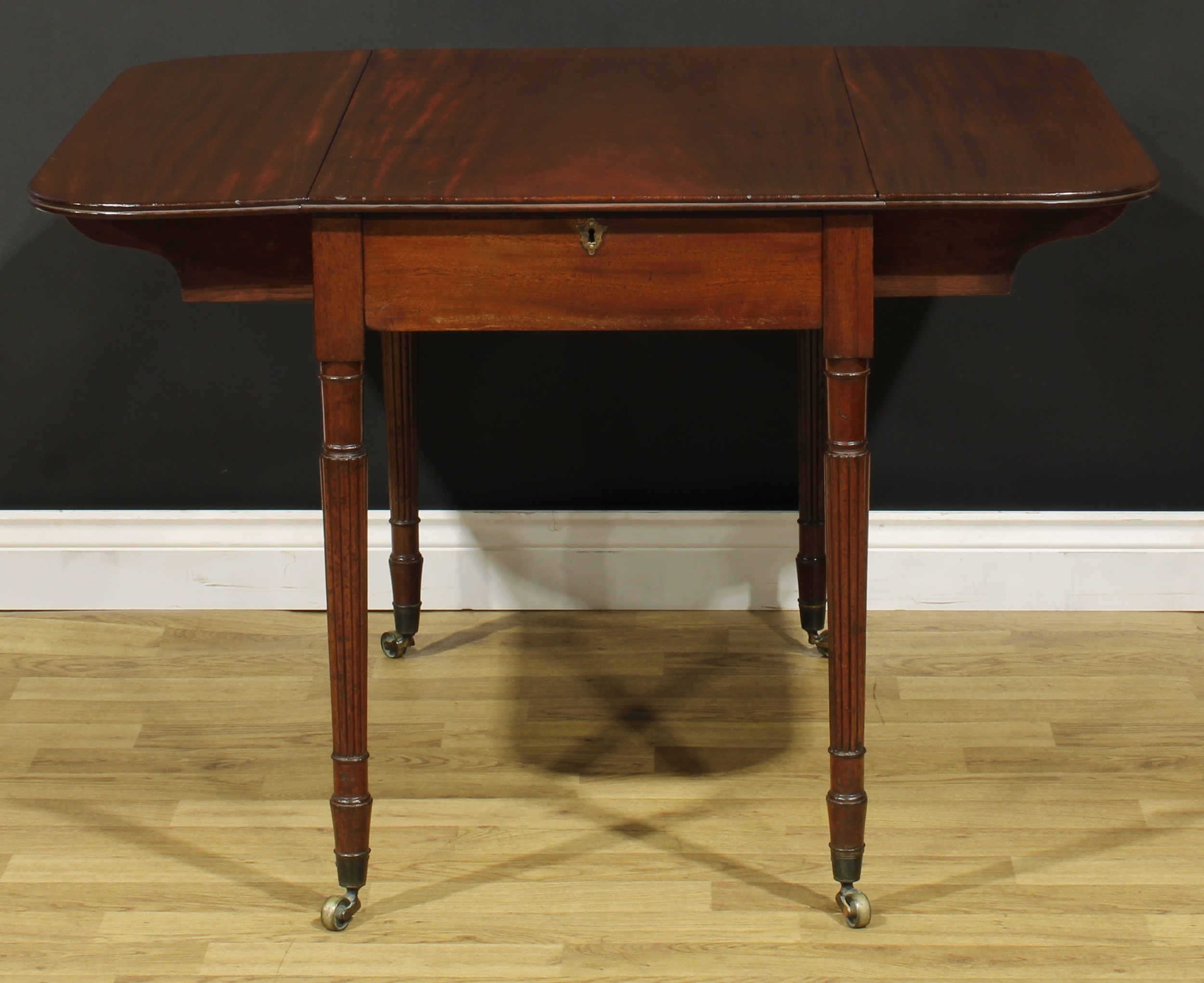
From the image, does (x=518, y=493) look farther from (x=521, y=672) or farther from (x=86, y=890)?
(x=86, y=890)

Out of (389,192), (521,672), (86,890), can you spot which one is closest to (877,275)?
(389,192)

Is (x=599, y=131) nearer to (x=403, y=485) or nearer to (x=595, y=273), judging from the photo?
(x=595, y=273)

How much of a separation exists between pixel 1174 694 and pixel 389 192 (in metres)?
1.45

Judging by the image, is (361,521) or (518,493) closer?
(361,521)

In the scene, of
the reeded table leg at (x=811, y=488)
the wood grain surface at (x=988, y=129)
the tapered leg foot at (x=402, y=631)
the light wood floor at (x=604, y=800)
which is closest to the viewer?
the wood grain surface at (x=988, y=129)

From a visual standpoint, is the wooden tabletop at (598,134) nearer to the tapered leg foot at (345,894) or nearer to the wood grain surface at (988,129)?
the wood grain surface at (988,129)

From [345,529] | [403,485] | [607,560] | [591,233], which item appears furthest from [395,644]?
[591,233]

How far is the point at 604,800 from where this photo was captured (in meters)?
1.99

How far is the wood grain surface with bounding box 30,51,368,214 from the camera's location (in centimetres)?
152

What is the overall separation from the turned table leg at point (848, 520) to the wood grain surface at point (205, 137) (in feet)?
1.88

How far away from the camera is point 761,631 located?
7.95 ft

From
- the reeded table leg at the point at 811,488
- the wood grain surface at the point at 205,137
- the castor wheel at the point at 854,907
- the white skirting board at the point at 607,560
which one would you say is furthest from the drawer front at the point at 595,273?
the white skirting board at the point at 607,560

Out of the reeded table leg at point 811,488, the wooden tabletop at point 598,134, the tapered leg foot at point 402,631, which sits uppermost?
the wooden tabletop at point 598,134

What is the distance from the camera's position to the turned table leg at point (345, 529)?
155 centimetres
